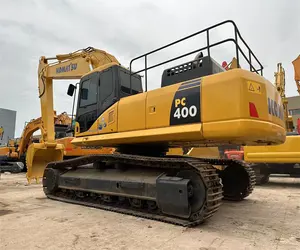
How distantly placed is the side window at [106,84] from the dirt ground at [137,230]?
95.0 inches

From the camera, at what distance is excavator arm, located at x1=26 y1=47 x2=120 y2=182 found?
25.5ft

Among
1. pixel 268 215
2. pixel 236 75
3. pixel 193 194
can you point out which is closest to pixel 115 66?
pixel 236 75

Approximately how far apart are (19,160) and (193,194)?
1624 centimetres

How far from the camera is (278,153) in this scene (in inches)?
331

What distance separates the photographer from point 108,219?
4359mm

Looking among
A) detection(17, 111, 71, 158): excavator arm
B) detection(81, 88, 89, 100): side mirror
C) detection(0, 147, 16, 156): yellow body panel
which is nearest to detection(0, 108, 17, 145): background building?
detection(0, 147, 16, 156): yellow body panel

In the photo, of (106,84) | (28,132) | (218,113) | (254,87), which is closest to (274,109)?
(254,87)

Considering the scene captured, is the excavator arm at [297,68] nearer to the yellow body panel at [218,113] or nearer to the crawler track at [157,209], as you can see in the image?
the yellow body panel at [218,113]

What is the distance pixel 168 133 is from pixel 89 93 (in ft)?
8.98

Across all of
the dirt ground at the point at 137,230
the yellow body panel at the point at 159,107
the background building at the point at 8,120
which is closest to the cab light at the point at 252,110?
the yellow body panel at the point at 159,107

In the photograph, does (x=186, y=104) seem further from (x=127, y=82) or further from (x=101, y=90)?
(x=101, y=90)

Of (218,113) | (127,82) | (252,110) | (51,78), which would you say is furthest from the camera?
(51,78)

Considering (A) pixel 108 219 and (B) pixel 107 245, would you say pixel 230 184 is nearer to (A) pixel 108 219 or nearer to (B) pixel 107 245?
(A) pixel 108 219

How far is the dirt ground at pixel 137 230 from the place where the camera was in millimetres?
3166
